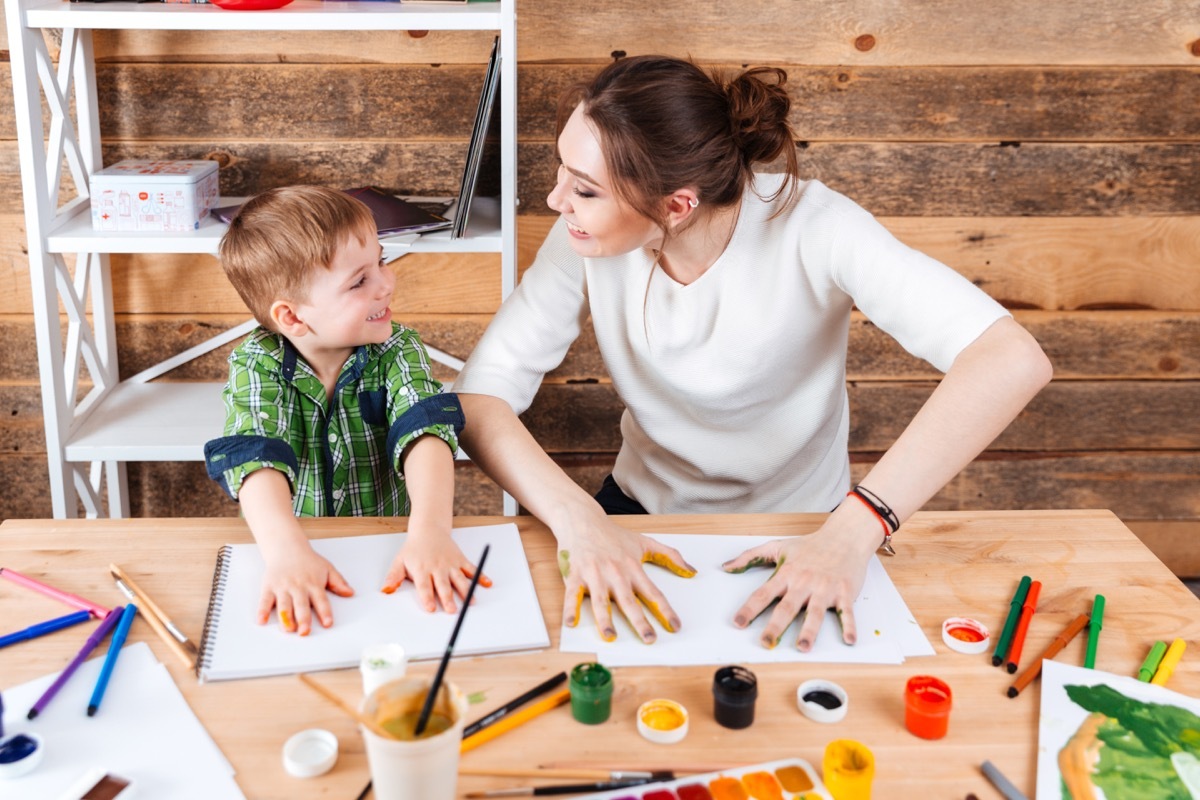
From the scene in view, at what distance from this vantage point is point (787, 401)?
155cm

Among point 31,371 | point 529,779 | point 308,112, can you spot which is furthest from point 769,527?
point 31,371

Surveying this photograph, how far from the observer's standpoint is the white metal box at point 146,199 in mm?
1729

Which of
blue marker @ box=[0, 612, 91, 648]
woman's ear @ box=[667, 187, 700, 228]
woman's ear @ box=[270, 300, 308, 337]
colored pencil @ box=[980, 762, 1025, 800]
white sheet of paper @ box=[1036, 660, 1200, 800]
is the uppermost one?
woman's ear @ box=[667, 187, 700, 228]

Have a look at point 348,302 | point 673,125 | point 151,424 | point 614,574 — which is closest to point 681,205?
point 673,125

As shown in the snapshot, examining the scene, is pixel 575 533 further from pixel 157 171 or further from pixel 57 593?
pixel 157 171

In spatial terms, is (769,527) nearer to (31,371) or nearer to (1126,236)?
(1126,236)

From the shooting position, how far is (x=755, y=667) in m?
0.94

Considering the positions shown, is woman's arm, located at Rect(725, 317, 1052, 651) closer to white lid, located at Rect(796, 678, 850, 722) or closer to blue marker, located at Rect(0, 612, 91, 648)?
white lid, located at Rect(796, 678, 850, 722)

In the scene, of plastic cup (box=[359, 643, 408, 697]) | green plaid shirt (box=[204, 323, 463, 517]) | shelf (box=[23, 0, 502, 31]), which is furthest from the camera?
shelf (box=[23, 0, 502, 31])

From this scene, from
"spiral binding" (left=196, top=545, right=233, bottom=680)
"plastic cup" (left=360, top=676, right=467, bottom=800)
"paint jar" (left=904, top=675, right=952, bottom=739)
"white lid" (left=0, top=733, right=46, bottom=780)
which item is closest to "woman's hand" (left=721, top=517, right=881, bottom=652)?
"paint jar" (left=904, top=675, right=952, bottom=739)

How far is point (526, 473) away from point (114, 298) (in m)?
1.22

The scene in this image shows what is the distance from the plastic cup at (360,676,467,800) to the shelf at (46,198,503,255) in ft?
3.69

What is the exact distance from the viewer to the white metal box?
173cm

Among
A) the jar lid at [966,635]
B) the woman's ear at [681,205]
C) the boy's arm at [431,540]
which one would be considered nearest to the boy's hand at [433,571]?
the boy's arm at [431,540]
